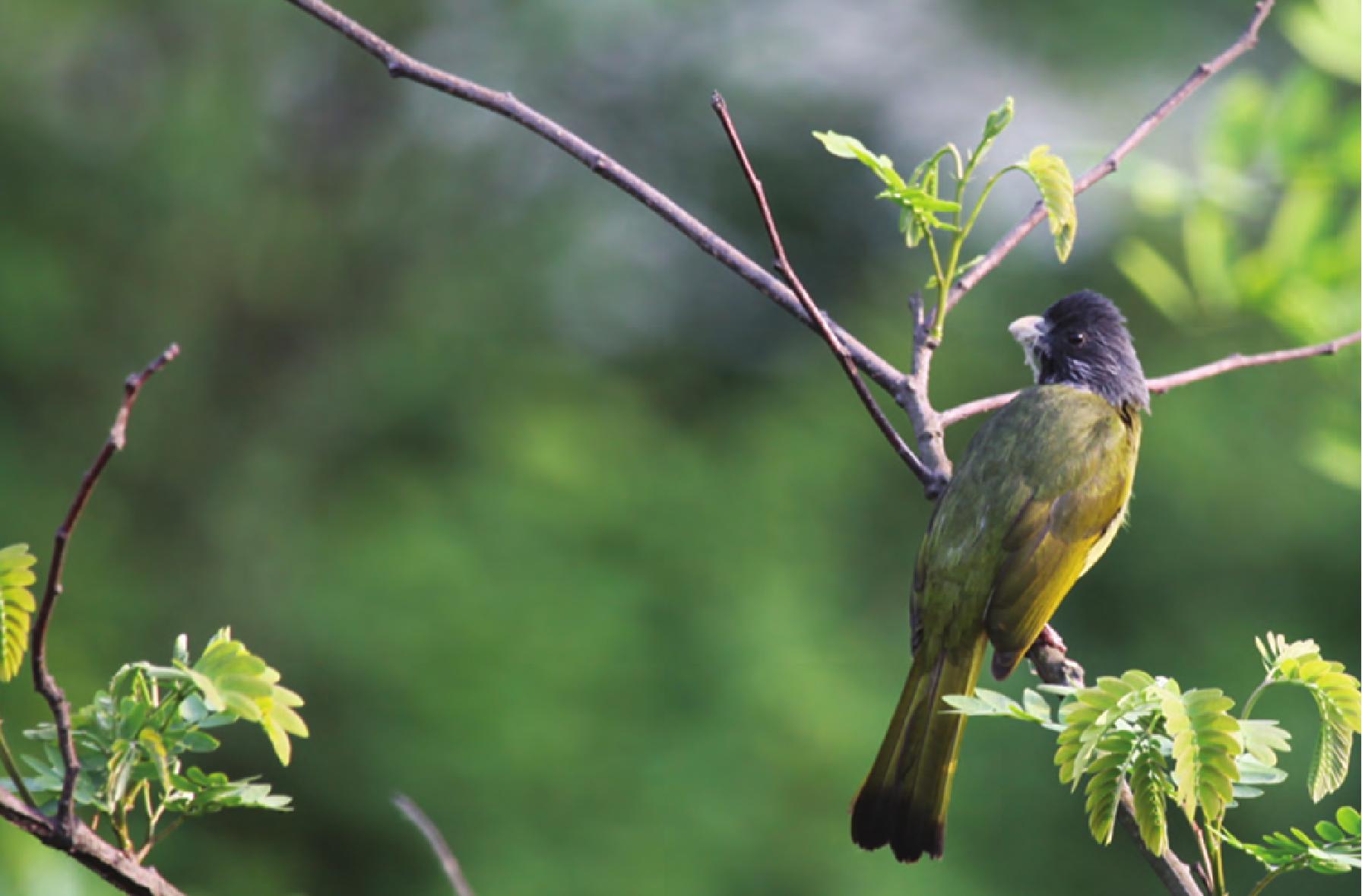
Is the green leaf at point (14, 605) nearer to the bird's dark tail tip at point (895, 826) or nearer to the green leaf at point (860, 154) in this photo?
the green leaf at point (860, 154)

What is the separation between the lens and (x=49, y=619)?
156 centimetres

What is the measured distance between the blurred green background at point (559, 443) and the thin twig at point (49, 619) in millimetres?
3670

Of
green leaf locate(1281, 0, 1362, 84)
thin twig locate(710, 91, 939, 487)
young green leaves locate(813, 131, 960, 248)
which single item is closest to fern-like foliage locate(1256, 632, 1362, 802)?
thin twig locate(710, 91, 939, 487)

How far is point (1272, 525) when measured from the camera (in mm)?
9500

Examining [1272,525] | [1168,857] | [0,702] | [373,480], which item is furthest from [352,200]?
[1168,857]

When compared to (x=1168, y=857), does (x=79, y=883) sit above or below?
below

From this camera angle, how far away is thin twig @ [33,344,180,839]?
1545 millimetres

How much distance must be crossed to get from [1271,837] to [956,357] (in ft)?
27.8

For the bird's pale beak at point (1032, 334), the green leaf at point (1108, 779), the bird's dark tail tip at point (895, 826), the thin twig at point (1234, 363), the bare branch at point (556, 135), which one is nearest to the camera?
the green leaf at point (1108, 779)

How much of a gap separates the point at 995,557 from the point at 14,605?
92.8 inches

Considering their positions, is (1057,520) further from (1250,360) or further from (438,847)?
(438,847)

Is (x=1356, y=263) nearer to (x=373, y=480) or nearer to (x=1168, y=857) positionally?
(x=1168, y=857)

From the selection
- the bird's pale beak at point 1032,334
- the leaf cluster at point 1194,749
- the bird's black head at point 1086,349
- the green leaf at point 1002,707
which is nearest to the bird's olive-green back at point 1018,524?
the bird's black head at point 1086,349

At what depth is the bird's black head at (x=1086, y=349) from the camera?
168 inches
